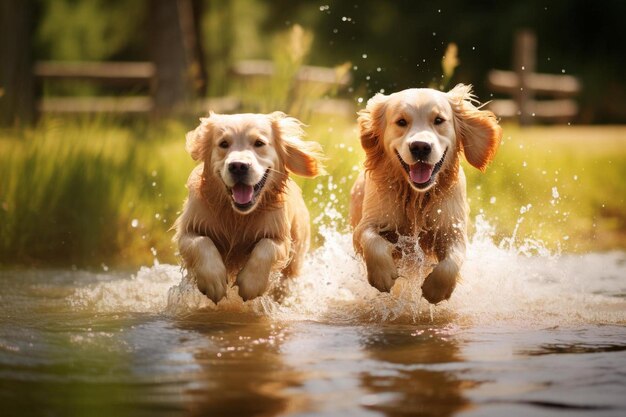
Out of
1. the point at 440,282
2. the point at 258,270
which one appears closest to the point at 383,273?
the point at 440,282

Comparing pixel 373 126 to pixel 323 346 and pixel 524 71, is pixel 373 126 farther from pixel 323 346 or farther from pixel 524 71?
pixel 524 71

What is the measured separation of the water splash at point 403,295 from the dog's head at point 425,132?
22.5 inches

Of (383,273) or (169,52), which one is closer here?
(383,273)

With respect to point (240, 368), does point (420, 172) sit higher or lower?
higher

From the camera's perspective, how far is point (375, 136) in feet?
20.6

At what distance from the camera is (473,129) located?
626 cm

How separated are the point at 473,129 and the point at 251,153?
134cm

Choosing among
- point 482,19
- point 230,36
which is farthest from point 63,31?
point 482,19

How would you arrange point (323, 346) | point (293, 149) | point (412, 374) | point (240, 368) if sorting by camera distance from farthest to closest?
point (293, 149)
point (323, 346)
point (240, 368)
point (412, 374)

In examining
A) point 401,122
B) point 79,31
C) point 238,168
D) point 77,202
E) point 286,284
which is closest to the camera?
point 238,168

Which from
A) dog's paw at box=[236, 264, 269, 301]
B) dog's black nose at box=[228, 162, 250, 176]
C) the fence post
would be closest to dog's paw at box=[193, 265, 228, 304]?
dog's paw at box=[236, 264, 269, 301]

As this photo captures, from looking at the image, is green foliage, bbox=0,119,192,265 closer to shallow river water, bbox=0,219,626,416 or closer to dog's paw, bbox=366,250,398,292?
shallow river water, bbox=0,219,626,416

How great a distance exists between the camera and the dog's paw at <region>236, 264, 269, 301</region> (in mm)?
5715

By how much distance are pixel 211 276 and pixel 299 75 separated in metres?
4.64
